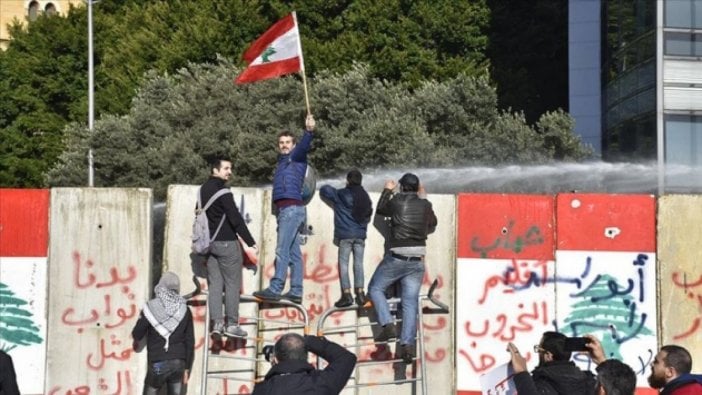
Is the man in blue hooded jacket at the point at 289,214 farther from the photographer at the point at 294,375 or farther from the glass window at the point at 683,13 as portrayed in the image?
the glass window at the point at 683,13

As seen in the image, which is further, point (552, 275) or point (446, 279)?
point (446, 279)

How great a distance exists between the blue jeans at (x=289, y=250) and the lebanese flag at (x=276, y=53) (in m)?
2.69

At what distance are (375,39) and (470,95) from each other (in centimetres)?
976

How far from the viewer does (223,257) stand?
15.5m

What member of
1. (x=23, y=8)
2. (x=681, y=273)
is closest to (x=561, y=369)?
(x=681, y=273)

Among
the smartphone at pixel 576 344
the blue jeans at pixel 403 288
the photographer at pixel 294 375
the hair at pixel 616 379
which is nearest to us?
the hair at pixel 616 379

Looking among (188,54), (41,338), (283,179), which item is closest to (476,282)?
(283,179)

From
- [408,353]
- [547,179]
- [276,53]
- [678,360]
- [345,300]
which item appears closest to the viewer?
[678,360]

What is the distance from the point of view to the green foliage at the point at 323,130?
40.0 meters

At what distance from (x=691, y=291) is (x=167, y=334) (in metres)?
5.96

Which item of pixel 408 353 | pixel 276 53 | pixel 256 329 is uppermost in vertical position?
pixel 276 53

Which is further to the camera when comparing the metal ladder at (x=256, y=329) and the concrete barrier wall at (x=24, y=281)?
the concrete barrier wall at (x=24, y=281)

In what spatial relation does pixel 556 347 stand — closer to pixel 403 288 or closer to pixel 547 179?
pixel 403 288

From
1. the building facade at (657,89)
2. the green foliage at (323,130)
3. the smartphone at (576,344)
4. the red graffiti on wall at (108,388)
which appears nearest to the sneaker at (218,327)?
the red graffiti on wall at (108,388)
